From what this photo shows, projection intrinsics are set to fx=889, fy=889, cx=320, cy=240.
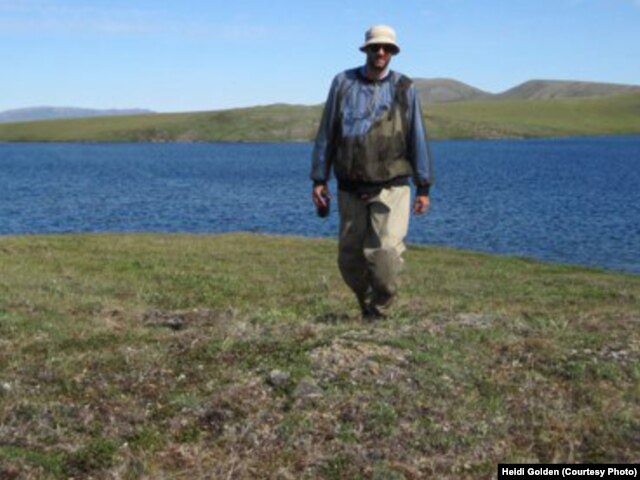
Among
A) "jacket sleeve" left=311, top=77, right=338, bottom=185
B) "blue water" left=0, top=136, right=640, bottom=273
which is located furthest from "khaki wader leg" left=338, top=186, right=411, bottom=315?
"blue water" left=0, top=136, right=640, bottom=273

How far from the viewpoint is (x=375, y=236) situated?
10.4 meters

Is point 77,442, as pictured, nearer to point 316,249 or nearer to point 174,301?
point 174,301

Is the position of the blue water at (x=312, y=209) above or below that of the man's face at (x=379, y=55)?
below

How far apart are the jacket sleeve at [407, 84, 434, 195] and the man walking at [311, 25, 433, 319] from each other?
1cm

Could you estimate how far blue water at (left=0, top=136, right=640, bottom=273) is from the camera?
4422 cm

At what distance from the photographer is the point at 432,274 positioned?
78.2 feet

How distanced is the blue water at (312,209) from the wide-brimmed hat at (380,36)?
89.0 ft

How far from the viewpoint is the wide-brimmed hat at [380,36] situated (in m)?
9.69

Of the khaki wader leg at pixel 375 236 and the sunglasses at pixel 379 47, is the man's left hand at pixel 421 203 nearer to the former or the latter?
the khaki wader leg at pixel 375 236

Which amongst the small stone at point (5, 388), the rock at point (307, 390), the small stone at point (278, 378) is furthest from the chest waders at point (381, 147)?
the small stone at point (5, 388)

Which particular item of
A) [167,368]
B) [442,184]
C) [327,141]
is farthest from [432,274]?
[442,184]

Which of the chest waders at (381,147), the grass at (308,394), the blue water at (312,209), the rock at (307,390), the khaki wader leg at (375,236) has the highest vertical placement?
the chest waders at (381,147)

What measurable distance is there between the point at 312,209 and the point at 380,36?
170 feet

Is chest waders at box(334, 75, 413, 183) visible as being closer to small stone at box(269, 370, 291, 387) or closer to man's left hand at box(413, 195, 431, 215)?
man's left hand at box(413, 195, 431, 215)
